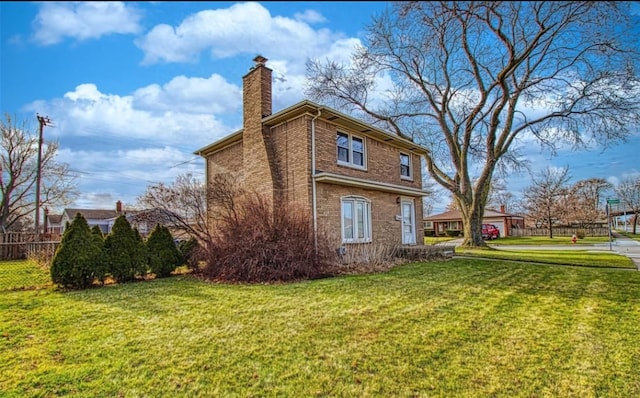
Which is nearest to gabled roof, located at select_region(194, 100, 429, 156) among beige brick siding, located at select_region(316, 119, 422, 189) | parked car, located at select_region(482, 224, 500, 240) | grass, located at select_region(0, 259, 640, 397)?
beige brick siding, located at select_region(316, 119, 422, 189)

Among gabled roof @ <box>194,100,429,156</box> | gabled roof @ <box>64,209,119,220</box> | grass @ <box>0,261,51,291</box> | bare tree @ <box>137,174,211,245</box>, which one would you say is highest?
gabled roof @ <box>194,100,429,156</box>

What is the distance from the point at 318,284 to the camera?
7.55m

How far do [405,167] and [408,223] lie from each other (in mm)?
2798

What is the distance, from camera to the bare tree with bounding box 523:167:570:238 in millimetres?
36312

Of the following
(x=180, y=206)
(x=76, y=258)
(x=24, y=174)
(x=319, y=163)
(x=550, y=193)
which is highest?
(x=24, y=174)

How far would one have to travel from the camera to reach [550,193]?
36062 mm

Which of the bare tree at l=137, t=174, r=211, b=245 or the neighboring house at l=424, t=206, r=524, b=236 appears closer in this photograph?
the bare tree at l=137, t=174, r=211, b=245

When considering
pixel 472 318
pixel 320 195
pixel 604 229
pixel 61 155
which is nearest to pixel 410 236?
pixel 320 195

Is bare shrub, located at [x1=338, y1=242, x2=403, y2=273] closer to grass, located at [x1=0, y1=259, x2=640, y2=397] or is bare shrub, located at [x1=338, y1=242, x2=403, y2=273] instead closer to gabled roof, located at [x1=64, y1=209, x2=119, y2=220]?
grass, located at [x1=0, y1=259, x2=640, y2=397]

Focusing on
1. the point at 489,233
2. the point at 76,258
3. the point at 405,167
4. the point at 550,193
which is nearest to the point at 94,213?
the point at 76,258

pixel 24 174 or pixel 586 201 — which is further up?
pixel 24 174

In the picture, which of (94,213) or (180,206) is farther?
(94,213)

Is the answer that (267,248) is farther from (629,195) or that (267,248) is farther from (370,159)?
(629,195)

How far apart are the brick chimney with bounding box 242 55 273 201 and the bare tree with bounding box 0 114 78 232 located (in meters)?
21.4
